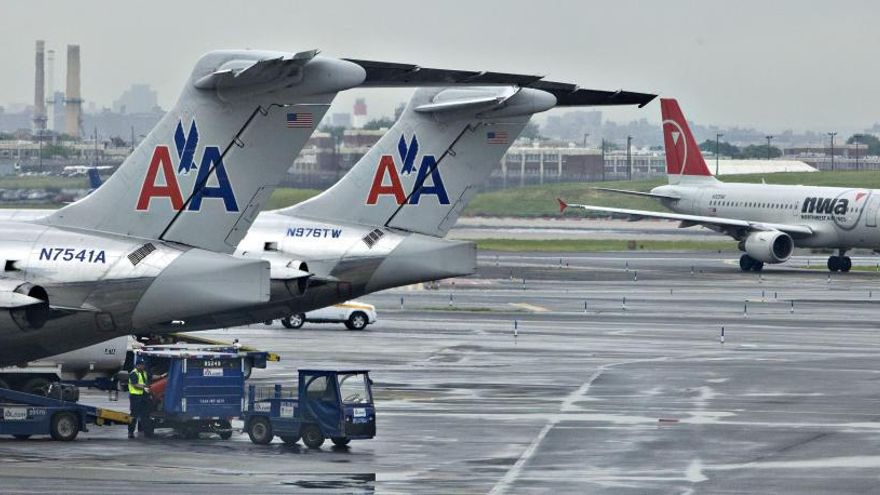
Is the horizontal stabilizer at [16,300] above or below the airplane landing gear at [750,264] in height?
below

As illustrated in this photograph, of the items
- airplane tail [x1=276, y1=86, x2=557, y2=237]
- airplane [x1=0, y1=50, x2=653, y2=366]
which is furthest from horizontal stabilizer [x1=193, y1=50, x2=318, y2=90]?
airplane tail [x1=276, y1=86, x2=557, y2=237]

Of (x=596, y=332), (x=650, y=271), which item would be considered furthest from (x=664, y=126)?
(x=596, y=332)

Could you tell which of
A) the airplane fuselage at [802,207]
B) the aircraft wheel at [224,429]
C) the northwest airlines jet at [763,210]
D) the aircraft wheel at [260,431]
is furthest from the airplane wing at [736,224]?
the aircraft wheel at [260,431]

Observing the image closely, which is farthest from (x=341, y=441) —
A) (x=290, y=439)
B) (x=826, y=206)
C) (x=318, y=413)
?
(x=826, y=206)

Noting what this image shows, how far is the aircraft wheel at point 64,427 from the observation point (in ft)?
119

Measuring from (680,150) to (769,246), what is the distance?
16.9 m

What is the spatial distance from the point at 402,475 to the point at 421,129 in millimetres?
16409

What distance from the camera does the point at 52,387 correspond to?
37719 millimetres

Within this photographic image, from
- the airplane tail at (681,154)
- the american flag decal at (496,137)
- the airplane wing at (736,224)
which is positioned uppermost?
the airplane tail at (681,154)

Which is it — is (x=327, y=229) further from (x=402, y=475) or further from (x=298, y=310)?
(x=402, y=475)

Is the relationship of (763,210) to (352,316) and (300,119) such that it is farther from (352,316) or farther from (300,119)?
(300,119)

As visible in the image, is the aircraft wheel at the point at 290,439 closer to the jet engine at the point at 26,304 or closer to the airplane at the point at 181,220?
the airplane at the point at 181,220

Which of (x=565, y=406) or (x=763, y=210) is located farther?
(x=763, y=210)

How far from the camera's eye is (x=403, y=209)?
47156 millimetres
